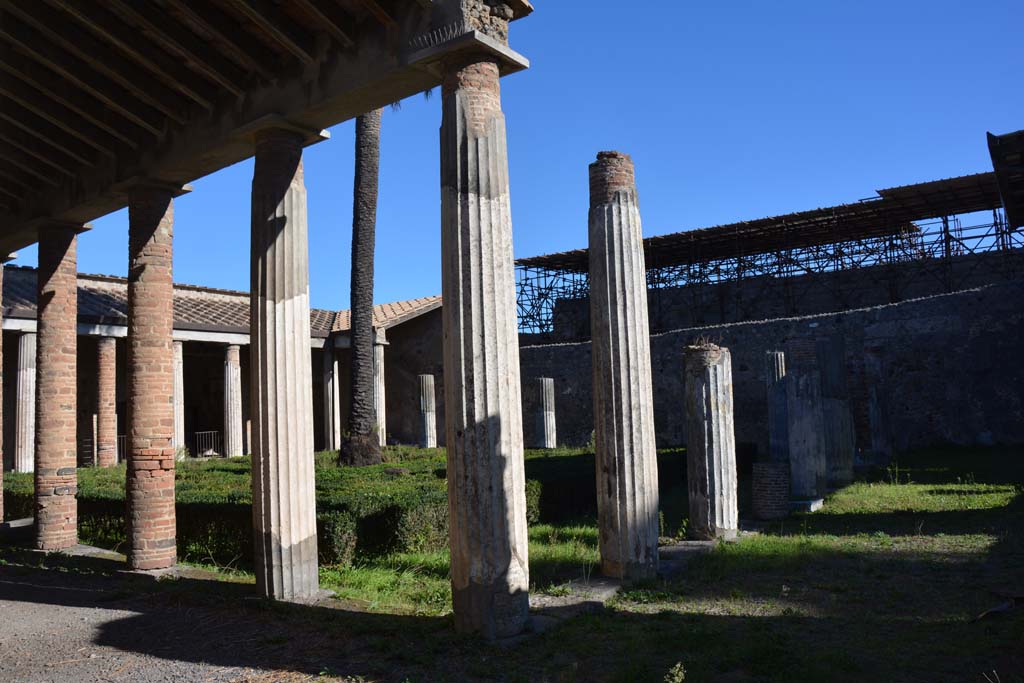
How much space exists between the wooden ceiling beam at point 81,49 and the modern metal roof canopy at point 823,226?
21731mm

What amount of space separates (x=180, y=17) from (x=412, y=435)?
21845 mm

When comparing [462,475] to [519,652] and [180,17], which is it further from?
[180,17]

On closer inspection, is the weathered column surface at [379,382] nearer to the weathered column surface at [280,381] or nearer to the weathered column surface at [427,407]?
the weathered column surface at [427,407]

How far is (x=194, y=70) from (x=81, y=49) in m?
0.83

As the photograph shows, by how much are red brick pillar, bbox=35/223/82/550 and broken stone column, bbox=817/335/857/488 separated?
11.4m

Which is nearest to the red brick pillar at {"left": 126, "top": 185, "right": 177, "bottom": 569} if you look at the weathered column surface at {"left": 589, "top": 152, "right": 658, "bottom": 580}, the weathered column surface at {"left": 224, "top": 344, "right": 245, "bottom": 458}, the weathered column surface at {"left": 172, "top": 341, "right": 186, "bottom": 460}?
the weathered column surface at {"left": 589, "top": 152, "right": 658, "bottom": 580}

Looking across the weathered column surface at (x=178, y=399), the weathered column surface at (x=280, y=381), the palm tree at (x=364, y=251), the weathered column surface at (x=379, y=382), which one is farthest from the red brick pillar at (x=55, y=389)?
the weathered column surface at (x=379, y=382)

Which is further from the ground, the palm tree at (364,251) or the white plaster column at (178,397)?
the palm tree at (364,251)

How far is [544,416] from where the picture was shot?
68.7 feet

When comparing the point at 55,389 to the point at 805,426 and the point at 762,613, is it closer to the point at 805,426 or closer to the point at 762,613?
the point at 762,613

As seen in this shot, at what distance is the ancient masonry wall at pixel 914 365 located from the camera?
17.6 meters

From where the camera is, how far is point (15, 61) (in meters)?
6.47

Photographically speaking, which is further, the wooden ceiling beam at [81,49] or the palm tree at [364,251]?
the palm tree at [364,251]

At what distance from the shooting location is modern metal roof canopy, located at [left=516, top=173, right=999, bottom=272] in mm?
23078
